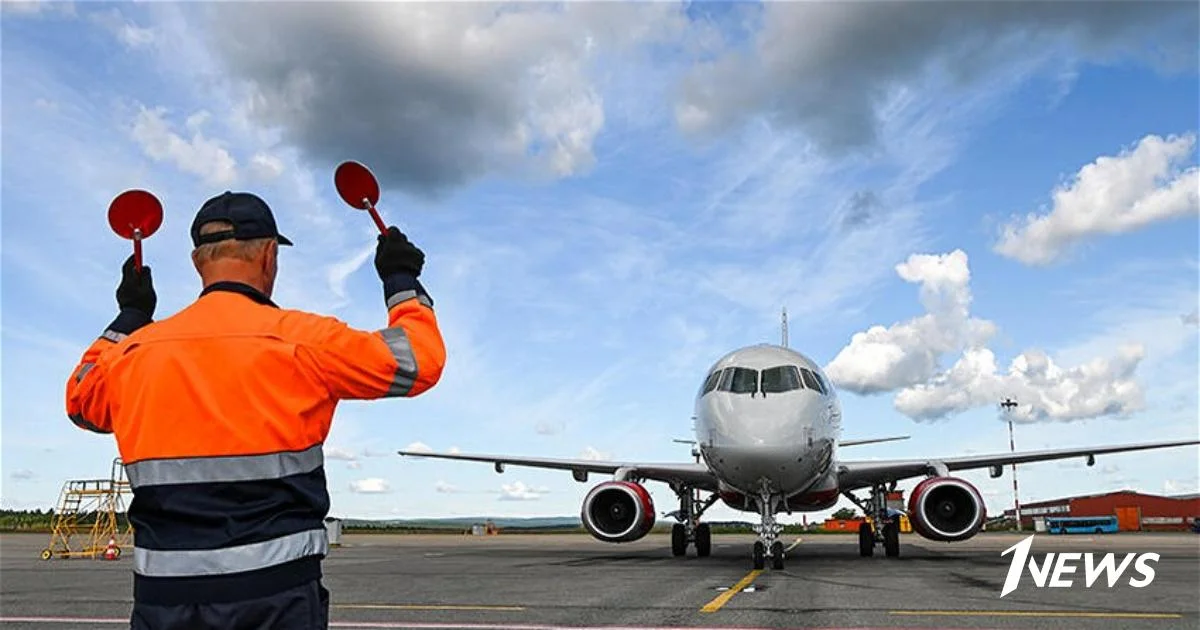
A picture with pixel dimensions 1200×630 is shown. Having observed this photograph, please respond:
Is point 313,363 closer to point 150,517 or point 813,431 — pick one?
point 150,517

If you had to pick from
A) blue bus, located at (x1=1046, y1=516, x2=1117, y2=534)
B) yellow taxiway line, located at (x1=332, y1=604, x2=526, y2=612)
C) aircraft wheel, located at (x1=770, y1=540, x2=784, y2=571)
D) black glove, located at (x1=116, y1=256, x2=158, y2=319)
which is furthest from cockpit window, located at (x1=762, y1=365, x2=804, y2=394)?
blue bus, located at (x1=1046, y1=516, x2=1117, y2=534)

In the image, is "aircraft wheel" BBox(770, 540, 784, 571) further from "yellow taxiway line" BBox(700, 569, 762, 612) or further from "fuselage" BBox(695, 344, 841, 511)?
"yellow taxiway line" BBox(700, 569, 762, 612)

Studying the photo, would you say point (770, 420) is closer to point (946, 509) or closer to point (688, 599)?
point (946, 509)

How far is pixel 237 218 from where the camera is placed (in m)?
2.84

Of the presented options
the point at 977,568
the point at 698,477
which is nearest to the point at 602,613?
the point at 977,568

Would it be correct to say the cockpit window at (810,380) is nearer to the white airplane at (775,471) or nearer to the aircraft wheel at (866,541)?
the white airplane at (775,471)

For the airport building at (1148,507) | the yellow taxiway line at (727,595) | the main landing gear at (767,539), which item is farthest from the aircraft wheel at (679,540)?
the airport building at (1148,507)

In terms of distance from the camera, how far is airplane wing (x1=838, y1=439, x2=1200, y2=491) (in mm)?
18844

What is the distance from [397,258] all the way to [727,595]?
7.72 m

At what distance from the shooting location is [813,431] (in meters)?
14.8

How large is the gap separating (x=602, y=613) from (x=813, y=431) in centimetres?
752

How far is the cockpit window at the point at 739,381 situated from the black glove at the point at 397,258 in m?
12.4

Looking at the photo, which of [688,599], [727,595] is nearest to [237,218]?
[688,599]

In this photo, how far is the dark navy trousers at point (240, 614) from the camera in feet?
8.21
